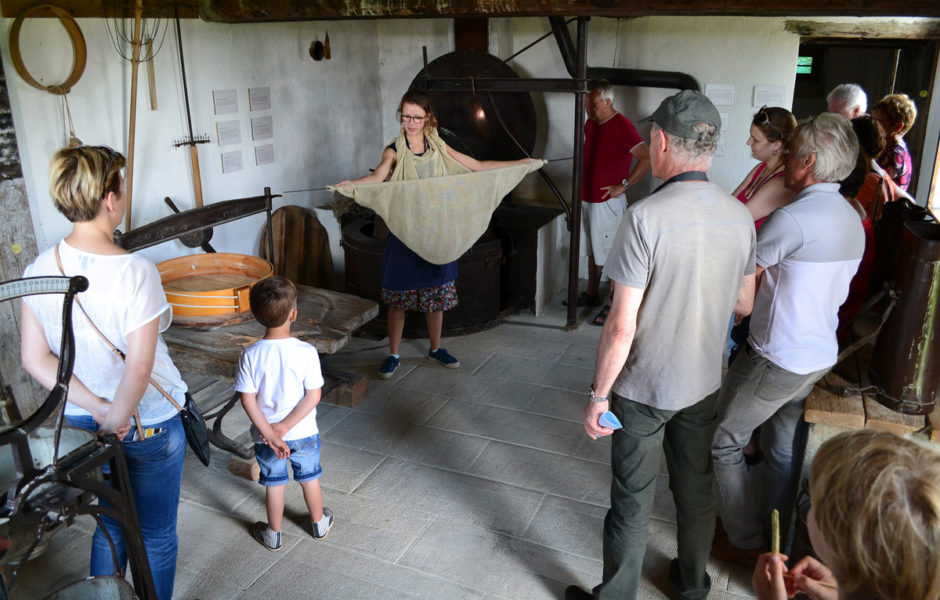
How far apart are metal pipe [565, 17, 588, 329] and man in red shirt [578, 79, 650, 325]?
0.80ft

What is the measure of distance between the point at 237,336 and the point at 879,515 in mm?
2590

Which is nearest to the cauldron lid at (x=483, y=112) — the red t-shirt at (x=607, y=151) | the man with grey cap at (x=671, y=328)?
the red t-shirt at (x=607, y=151)

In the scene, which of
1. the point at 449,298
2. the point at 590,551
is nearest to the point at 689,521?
the point at 590,551

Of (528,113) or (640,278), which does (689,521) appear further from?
(528,113)

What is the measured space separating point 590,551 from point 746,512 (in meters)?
0.61

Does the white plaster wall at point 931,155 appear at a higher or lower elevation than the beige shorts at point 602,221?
higher

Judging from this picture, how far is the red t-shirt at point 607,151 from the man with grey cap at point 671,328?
3001 millimetres

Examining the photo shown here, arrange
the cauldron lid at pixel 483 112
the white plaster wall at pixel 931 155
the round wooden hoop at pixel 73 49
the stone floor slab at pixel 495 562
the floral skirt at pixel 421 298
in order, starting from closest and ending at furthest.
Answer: the stone floor slab at pixel 495 562 → the round wooden hoop at pixel 73 49 → the floral skirt at pixel 421 298 → the cauldron lid at pixel 483 112 → the white plaster wall at pixel 931 155

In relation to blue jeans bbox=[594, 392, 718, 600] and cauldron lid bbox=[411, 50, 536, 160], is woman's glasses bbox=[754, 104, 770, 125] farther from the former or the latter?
cauldron lid bbox=[411, 50, 536, 160]

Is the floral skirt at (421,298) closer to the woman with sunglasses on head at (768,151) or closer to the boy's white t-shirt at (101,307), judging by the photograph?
the woman with sunglasses on head at (768,151)

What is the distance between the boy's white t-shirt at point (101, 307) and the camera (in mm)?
1947

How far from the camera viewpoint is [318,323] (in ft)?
10.8

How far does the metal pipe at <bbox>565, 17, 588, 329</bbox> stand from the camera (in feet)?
14.9

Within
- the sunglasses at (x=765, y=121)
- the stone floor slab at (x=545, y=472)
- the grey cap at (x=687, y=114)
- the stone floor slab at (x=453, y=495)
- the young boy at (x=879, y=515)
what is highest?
the grey cap at (x=687, y=114)
